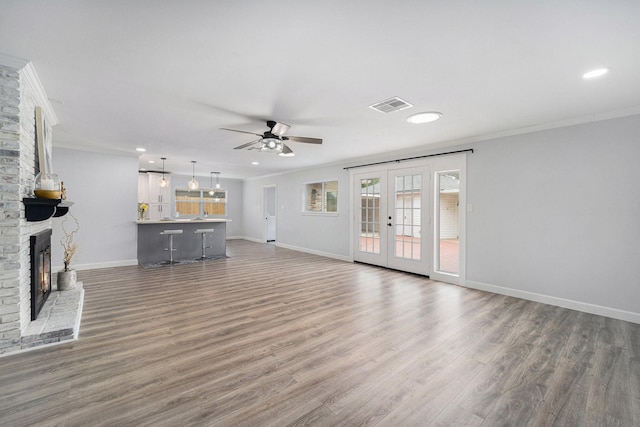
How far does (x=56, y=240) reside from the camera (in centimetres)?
529

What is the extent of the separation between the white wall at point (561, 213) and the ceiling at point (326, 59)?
37 cm

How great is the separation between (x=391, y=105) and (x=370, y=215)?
345 cm

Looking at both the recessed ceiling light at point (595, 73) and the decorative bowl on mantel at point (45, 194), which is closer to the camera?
the recessed ceiling light at point (595, 73)

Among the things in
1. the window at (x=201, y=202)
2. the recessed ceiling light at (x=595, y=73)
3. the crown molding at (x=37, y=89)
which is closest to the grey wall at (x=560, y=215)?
the recessed ceiling light at (x=595, y=73)

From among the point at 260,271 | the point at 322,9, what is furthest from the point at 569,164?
the point at 260,271

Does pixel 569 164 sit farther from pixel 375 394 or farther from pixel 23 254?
pixel 23 254

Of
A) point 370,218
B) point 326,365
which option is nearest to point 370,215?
point 370,218

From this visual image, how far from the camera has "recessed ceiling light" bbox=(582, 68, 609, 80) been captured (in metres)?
2.37

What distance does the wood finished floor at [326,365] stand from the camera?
173cm

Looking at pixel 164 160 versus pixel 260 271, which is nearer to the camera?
pixel 260 271

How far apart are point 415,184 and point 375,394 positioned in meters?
4.21

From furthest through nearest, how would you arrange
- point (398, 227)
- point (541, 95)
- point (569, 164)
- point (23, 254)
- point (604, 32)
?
point (398, 227) → point (569, 164) → point (541, 95) → point (23, 254) → point (604, 32)

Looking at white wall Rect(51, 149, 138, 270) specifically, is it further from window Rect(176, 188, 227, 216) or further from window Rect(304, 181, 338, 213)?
window Rect(304, 181, 338, 213)

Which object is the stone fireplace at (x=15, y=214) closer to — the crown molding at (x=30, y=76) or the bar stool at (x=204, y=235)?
the crown molding at (x=30, y=76)
